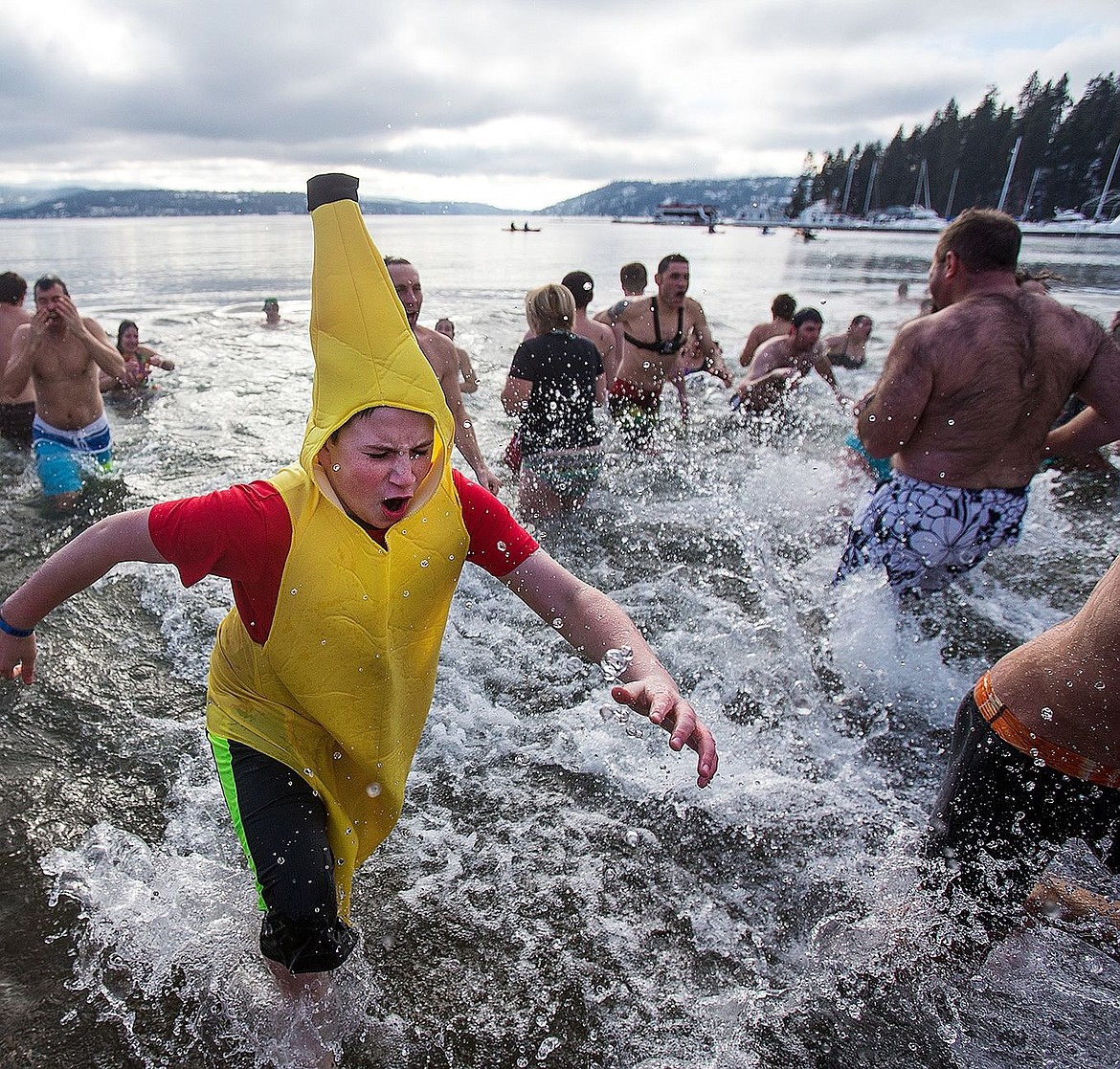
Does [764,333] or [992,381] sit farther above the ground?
[992,381]

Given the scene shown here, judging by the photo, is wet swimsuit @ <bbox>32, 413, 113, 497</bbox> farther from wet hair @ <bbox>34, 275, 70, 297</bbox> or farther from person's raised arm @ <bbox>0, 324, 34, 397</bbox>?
wet hair @ <bbox>34, 275, 70, 297</bbox>

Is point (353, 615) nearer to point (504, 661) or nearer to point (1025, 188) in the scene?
point (504, 661)

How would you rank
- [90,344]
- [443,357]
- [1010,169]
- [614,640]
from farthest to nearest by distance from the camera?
[1010,169]
[90,344]
[443,357]
[614,640]

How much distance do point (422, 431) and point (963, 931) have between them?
7.91ft

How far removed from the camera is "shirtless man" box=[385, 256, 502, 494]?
458cm

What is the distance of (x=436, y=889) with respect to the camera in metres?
2.76

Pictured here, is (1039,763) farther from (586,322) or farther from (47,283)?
(47,283)

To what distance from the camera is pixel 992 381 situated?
3430 mm

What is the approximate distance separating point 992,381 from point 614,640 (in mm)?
2592

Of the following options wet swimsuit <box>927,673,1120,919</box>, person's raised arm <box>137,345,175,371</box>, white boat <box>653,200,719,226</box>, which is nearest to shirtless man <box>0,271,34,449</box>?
person's raised arm <box>137,345,175,371</box>

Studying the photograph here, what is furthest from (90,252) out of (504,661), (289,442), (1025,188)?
(1025,188)

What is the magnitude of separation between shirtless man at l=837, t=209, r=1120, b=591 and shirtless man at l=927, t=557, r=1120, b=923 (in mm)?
1720

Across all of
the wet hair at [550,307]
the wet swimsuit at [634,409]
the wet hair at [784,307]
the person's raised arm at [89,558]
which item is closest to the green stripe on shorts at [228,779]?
the person's raised arm at [89,558]

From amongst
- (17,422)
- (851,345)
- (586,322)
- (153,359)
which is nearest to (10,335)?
(17,422)
